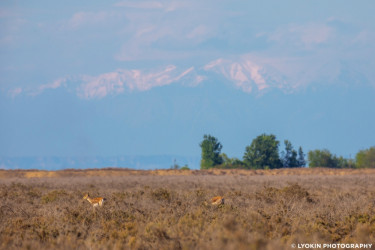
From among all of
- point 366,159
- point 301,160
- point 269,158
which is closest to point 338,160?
point 366,159

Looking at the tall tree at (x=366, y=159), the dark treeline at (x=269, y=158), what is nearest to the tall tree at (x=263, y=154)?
the dark treeline at (x=269, y=158)

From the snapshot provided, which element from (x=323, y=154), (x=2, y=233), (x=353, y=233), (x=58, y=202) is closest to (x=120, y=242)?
(x=2, y=233)

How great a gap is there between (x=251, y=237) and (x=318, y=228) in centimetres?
293

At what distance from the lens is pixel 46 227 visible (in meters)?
13.8

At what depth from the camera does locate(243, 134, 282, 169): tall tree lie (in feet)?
318

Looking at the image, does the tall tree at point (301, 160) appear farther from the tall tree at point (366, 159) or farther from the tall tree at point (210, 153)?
the tall tree at point (210, 153)

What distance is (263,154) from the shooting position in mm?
97438

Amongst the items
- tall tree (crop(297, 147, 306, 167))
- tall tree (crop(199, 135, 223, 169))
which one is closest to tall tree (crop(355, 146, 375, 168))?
tall tree (crop(297, 147, 306, 167))

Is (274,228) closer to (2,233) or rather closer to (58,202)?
(2,233)

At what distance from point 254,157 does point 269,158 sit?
88.9 inches

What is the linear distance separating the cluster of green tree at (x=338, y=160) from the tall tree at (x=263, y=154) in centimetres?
873

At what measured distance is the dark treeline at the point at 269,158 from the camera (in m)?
97.2

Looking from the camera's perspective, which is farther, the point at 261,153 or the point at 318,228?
the point at 261,153

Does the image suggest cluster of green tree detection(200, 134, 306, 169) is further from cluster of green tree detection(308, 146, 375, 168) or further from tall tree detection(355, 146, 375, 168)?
tall tree detection(355, 146, 375, 168)
